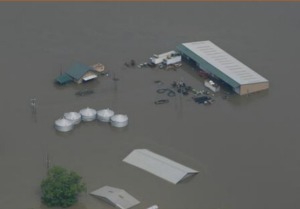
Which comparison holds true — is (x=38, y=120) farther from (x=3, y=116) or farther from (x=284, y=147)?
(x=284, y=147)

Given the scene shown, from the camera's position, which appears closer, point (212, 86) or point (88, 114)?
point (88, 114)

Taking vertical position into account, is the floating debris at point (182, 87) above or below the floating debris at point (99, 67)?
below

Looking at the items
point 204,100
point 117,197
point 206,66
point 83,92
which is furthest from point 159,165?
point 206,66

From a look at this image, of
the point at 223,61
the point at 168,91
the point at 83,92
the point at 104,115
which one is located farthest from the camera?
the point at 223,61

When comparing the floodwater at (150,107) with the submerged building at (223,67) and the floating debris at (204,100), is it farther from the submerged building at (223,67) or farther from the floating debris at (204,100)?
the submerged building at (223,67)

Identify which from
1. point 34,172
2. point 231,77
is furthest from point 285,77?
point 34,172

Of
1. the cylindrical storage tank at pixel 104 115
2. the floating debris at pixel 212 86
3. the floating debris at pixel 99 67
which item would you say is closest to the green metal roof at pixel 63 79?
the floating debris at pixel 99 67

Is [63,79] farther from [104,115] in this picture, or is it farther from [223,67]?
[223,67]
